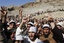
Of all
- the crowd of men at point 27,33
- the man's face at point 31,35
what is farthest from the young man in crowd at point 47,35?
the man's face at point 31,35

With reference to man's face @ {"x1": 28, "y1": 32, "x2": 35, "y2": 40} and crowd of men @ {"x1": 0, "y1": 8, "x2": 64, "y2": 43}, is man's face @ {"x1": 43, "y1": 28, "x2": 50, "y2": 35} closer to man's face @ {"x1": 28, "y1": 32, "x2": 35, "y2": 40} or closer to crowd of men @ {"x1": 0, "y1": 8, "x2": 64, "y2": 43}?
crowd of men @ {"x1": 0, "y1": 8, "x2": 64, "y2": 43}

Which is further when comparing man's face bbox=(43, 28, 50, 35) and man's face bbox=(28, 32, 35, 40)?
man's face bbox=(43, 28, 50, 35)

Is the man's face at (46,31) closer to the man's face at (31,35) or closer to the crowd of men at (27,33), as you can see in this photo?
the crowd of men at (27,33)

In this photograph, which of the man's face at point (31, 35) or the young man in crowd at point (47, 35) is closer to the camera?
the man's face at point (31, 35)

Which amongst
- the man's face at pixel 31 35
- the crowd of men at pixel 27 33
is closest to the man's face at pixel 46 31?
the crowd of men at pixel 27 33

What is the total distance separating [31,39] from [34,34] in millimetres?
173

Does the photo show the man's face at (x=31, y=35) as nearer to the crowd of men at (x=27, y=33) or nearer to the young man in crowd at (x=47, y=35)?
the crowd of men at (x=27, y=33)

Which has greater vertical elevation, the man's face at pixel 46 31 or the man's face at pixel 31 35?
the man's face at pixel 46 31

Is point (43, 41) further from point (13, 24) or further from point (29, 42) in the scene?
point (13, 24)

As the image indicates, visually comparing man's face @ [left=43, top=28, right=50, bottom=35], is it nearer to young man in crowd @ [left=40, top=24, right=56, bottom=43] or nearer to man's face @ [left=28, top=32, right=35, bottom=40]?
young man in crowd @ [left=40, top=24, right=56, bottom=43]

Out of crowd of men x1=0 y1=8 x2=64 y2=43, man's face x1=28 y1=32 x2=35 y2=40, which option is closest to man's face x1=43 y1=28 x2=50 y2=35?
crowd of men x1=0 y1=8 x2=64 y2=43

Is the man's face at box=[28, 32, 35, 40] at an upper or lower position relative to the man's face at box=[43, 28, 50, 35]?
lower

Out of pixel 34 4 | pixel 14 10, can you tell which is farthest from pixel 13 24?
pixel 34 4

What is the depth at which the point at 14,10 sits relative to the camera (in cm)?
5262
